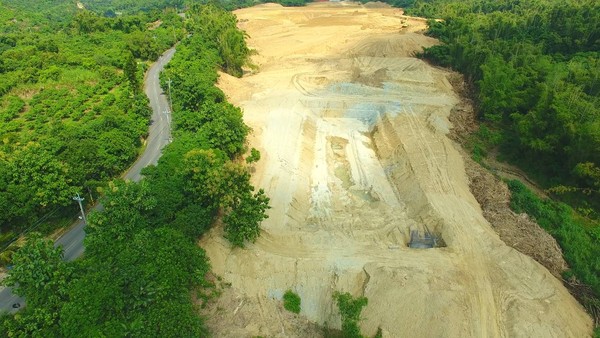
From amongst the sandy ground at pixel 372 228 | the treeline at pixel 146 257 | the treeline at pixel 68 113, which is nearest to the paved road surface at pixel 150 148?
the treeline at pixel 68 113

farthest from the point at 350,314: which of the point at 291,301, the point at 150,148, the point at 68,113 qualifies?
the point at 68,113

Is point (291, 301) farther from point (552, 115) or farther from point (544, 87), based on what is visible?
point (544, 87)

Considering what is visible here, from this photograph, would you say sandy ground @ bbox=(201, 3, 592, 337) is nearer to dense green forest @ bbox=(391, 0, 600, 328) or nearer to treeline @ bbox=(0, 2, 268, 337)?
treeline @ bbox=(0, 2, 268, 337)

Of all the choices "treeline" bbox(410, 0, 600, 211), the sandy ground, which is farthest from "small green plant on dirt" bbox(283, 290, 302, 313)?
"treeline" bbox(410, 0, 600, 211)

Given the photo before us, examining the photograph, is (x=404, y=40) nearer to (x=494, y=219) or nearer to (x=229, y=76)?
(x=229, y=76)

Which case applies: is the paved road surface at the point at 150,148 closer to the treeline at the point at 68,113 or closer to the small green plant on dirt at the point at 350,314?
the treeline at the point at 68,113

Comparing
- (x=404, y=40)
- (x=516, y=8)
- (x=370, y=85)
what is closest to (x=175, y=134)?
(x=370, y=85)
